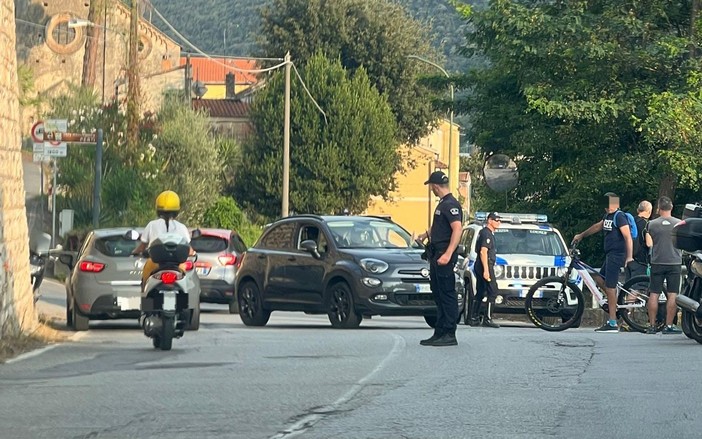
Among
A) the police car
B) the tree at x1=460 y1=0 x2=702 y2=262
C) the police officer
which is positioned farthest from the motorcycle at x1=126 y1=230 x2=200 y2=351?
the tree at x1=460 y1=0 x2=702 y2=262

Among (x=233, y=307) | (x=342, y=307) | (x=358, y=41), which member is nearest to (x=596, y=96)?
(x=233, y=307)

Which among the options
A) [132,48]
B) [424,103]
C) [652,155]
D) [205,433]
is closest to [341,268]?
[205,433]

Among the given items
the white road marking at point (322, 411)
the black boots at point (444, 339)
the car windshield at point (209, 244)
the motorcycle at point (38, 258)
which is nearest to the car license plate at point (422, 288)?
the black boots at point (444, 339)

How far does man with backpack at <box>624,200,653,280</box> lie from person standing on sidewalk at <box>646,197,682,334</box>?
2.07 metres

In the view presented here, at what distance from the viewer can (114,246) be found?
2008 centimetres

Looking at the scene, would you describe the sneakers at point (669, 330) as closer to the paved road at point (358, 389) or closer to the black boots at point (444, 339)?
the paved road at point (358, 389)

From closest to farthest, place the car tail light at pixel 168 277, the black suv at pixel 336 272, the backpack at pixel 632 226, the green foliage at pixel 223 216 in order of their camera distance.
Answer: the car tail light at pixel 168 277
the black suv at pixel 336 272
the backpack at pixel 632 226
the green foliage at pixel 223 216

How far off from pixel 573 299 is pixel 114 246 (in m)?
6.21

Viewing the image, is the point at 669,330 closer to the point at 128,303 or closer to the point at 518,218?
the point at 518,218

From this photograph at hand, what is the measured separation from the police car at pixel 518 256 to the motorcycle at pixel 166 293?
7801mm

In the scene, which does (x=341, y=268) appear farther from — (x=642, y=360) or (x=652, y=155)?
(x=652, y=155)

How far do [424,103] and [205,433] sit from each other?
64878 millimetres

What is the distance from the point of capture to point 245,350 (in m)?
15.2

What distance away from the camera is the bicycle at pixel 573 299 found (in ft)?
64.8
